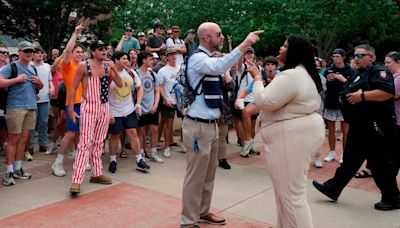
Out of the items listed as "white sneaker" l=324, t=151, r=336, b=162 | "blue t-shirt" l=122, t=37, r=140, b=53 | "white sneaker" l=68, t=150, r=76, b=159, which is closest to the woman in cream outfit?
"white sneaker" l=324, t=151, r=336, b=162

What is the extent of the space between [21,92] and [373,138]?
15.3 ft

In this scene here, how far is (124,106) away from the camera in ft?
21.9

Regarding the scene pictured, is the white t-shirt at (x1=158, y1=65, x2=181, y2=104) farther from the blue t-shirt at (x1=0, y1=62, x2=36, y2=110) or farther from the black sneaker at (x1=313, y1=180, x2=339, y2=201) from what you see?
the black sneaker at (x1=313, y1=180, x2=339, y2=201)

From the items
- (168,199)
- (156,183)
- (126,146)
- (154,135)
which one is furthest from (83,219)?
(126,146)

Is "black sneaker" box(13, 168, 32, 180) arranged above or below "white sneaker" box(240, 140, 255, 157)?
below

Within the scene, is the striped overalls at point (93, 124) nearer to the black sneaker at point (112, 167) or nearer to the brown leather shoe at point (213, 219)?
the black sneaker at point (112, 167)

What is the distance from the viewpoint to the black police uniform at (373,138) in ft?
16.9

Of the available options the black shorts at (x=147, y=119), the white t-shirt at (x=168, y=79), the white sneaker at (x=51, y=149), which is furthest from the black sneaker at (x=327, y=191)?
the white sneaker at (x=51, y=149)

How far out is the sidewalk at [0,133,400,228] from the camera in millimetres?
4648

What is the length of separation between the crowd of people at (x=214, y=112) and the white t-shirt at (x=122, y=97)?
0.05 ft

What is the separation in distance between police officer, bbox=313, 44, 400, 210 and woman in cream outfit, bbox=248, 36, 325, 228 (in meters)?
1.91

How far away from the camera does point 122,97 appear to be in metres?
6.67

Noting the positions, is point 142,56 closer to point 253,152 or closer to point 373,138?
point 253,152

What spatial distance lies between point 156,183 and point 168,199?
2.34 ft
